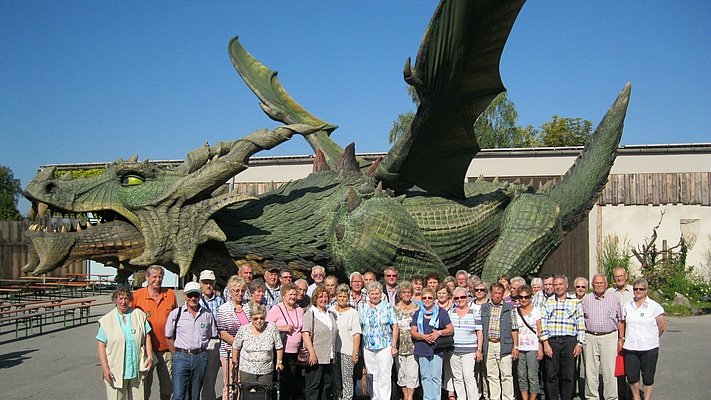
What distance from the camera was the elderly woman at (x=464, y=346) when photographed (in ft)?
14.2

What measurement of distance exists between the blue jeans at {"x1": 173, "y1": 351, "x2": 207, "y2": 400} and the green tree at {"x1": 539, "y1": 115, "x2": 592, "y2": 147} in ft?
87.6

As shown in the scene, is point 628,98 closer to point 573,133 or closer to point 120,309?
point 120,309

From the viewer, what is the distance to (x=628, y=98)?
21.2 ft

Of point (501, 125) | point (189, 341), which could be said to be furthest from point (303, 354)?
point (501, 125)

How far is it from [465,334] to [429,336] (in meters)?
0.33

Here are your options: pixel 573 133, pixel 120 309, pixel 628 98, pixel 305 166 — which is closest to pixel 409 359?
pixel 120 309

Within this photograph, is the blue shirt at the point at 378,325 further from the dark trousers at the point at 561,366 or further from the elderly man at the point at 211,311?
the dark trousers at the point at 561,366

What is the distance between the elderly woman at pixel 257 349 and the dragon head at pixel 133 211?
116cm

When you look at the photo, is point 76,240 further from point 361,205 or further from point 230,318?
point 361,205

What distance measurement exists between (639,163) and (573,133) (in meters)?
15.4

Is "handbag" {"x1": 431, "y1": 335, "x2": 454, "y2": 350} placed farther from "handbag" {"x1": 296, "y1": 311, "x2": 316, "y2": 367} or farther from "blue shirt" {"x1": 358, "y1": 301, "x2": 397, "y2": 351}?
"handbag" {"x1": 296, "y1": 311, "x2": 316, "y2": 367}

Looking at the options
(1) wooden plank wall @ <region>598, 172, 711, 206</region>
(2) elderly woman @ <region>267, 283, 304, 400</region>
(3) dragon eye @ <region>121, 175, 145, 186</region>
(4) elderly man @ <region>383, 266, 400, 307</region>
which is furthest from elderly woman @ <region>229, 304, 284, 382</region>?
(1) wooden plank wall @ <region>598, 172, 711, 206</region>

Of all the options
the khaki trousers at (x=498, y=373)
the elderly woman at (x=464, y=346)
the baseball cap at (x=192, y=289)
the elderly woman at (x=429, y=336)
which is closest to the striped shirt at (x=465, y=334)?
the elderly woman at (x=464, y=346)

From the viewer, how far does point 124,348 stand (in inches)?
143
